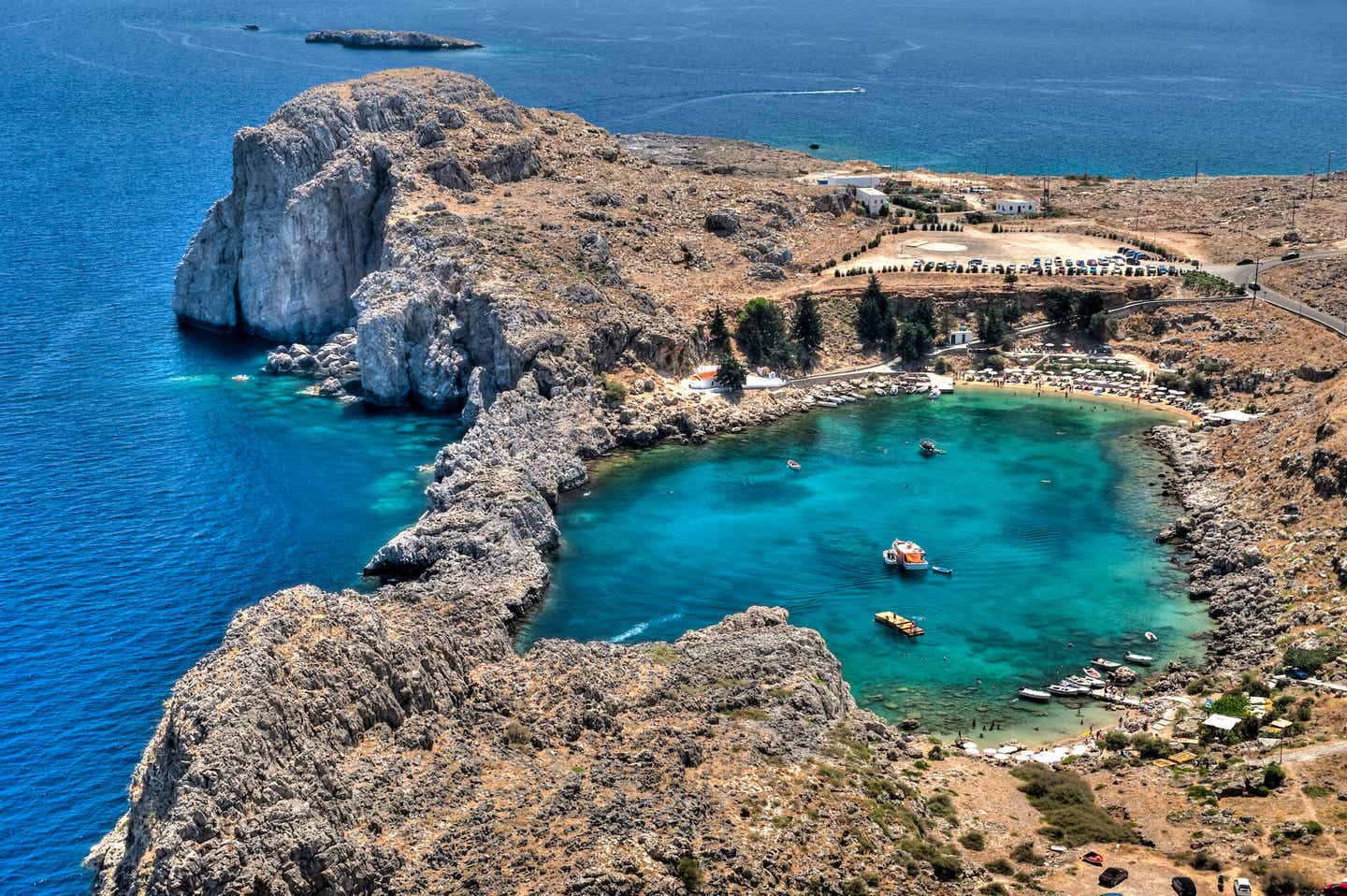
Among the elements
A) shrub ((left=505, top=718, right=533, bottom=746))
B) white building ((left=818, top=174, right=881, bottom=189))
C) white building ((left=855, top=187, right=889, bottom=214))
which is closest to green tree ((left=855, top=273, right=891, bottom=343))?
white building ((left=855, top=187, right=889, bottom=214))

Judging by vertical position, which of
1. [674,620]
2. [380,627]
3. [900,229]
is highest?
[900,229]

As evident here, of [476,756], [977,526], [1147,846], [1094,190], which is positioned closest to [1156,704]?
[1147,846]

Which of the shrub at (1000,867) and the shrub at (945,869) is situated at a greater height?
the shrub at (945,869)

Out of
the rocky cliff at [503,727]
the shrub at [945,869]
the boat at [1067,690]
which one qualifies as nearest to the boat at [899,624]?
the boat at [1067,690]

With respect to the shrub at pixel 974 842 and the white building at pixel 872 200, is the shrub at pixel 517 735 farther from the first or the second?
the white building at pixel 872 200

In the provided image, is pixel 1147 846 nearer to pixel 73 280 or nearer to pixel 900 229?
pixel 900 229

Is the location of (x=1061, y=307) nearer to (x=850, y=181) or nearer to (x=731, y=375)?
(x=731, y=375)
